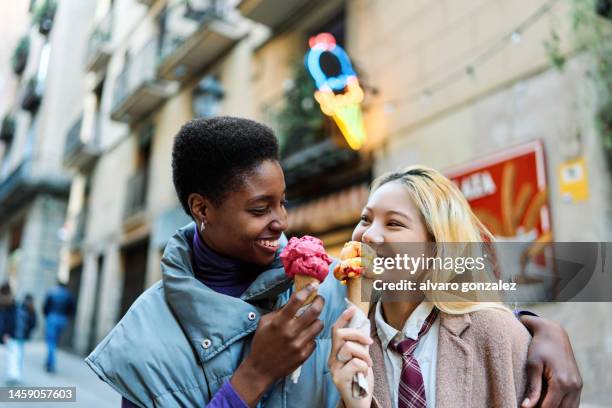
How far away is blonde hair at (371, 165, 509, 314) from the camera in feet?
5.02

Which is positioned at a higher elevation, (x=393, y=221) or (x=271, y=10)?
(x=271, y=10)

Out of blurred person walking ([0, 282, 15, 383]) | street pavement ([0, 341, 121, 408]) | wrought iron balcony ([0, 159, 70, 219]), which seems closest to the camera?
street pavement ([0, 341, 121, 408])

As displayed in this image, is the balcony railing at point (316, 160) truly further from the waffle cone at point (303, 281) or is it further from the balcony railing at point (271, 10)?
the waffle cone at point (303, 281)

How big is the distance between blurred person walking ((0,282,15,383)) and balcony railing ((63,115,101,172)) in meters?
10.1

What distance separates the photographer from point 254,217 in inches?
58.8

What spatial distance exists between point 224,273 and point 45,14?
1825 cm

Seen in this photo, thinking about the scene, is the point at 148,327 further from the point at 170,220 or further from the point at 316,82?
the point at 170,220

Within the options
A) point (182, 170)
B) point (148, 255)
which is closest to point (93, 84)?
point (148, 255)

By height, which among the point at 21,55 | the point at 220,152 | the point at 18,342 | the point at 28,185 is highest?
the point at 21,55

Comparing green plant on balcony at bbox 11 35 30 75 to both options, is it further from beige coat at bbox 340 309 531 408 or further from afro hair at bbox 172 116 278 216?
beige coat at bbox 340 309 531 408

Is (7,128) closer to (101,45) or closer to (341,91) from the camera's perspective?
(101,45)

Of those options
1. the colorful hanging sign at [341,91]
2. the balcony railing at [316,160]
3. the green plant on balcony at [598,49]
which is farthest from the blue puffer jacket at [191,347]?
the balcony railing at [316,160]

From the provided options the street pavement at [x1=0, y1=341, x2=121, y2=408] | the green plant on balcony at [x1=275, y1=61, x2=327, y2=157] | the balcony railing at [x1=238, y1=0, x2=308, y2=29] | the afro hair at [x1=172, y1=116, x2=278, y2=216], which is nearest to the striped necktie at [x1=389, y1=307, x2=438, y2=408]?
the afro hair at [x1=172, y1=116, x2=278, y2=216]

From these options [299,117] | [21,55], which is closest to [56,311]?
[299,117]
